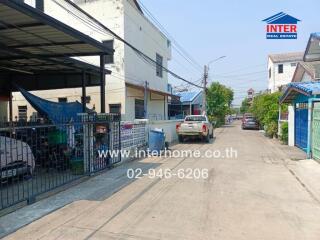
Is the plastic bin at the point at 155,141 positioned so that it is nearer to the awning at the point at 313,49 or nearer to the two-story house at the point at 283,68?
the awning at the point at 313,49

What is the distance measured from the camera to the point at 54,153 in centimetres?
936

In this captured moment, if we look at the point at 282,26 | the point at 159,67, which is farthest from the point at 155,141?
the point at 159,67

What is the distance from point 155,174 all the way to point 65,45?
4610mm

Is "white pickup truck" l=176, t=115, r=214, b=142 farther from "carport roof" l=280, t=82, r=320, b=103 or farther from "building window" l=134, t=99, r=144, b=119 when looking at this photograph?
"carport roof" l=280, t=82, r=320, b=103

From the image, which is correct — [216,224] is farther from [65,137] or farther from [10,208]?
[65,137]

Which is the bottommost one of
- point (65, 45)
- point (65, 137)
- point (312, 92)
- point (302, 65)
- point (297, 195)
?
point (297, 195)

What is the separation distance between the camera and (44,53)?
1148 centimetres

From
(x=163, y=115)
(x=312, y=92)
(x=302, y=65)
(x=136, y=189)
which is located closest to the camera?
(x=136, y=189)

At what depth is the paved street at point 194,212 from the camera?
5250 millimetres

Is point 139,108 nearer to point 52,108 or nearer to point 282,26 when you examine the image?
point 282,26

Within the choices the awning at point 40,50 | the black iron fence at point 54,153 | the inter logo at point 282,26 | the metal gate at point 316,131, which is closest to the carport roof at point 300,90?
the metal gate at point 316,131

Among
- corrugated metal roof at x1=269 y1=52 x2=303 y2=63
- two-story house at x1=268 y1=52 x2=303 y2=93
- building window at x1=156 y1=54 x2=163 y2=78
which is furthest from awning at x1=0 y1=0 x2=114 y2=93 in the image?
corrugated metal roof at x1=269 y1=52 x2=303 y2=63

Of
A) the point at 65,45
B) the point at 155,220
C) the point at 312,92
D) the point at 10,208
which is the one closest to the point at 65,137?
the point at 65,45

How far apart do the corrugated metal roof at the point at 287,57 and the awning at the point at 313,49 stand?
22.8 metres
